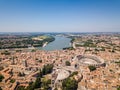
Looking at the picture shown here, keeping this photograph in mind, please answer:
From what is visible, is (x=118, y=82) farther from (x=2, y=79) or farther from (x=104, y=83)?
(x=2, y=79)

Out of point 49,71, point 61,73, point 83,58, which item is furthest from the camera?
point 83,58

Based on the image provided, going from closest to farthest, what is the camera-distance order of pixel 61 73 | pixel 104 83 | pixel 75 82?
pixel 104 83 < pixel 75 82 < pixel 61 73

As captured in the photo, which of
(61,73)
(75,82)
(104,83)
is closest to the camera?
(104,83)

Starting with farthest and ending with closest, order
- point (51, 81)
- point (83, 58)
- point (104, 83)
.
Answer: point (83, 58), point (51, 81), point (104, 83)

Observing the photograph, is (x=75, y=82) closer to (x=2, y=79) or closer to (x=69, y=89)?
(x=69, y=89)

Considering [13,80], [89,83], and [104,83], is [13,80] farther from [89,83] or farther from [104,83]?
[104,83]

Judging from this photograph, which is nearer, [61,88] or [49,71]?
[61,88]

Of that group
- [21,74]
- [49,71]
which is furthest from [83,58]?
[21,74]

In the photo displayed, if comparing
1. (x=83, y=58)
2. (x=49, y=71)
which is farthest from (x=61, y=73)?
(x=83, y=58)

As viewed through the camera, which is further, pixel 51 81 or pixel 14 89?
pixel 51 81
